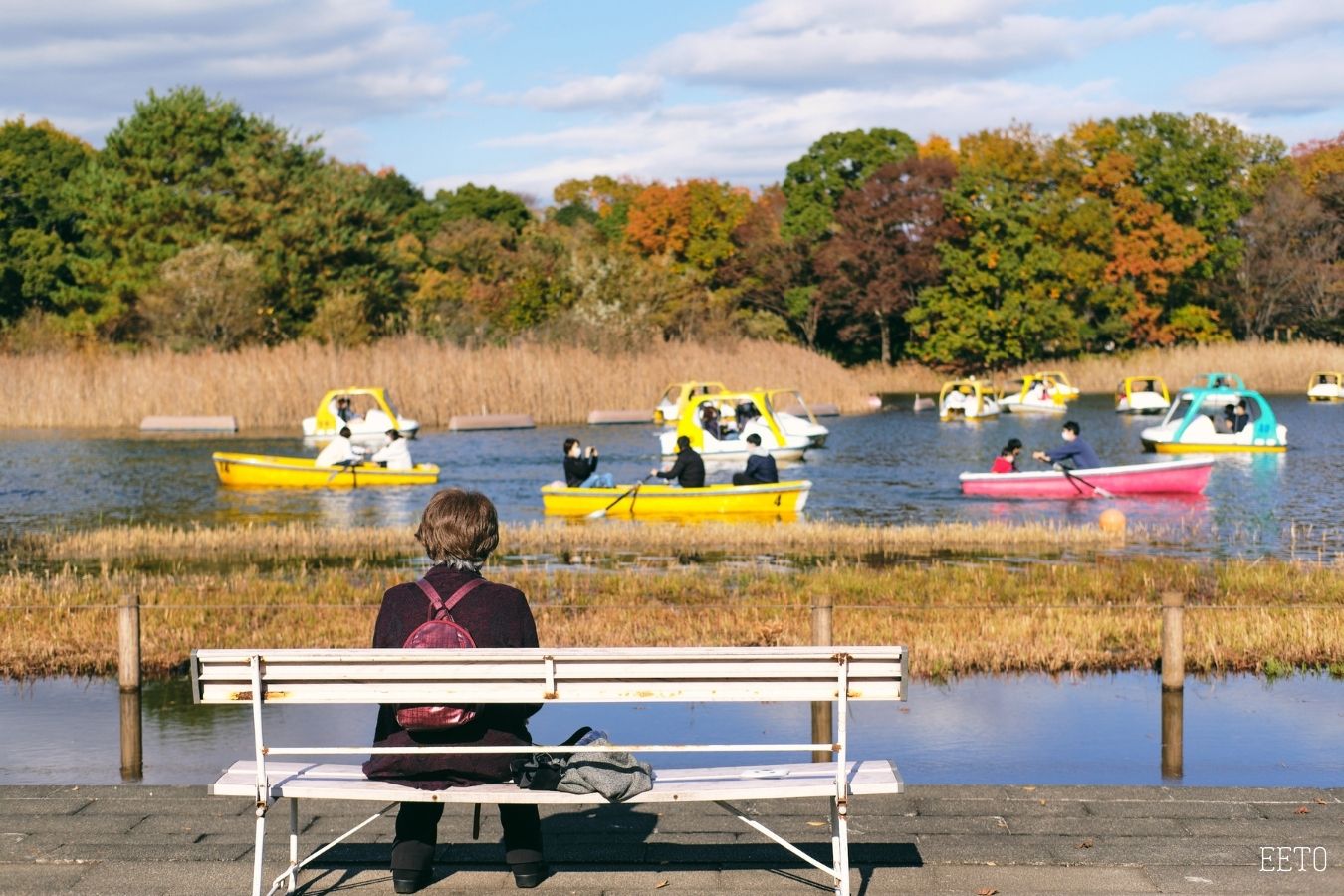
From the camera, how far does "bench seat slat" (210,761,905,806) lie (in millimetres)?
5922

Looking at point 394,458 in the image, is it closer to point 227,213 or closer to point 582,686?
point 582,686

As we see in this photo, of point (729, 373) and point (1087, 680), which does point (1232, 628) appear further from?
point (729, 373)

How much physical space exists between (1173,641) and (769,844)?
3.43m

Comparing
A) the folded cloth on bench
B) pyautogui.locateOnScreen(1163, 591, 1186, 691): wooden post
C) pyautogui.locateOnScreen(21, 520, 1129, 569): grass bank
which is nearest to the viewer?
the folded cloth on bench

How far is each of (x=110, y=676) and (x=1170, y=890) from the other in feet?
29.8

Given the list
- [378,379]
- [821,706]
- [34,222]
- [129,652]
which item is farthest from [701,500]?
[34,222]

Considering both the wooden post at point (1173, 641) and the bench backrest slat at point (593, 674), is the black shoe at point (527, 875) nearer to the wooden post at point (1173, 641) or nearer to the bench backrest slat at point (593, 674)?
the bench backrest slat at point (593, 674)

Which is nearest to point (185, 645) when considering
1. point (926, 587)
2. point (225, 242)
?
point (926, 587)

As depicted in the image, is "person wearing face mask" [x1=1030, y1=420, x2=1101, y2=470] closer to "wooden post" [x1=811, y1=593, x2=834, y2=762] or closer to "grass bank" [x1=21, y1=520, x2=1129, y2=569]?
"grass bank" [x1=21, y1=520, x2=1129, y2=569]

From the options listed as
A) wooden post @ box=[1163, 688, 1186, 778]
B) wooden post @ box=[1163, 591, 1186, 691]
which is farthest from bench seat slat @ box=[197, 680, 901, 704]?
wooden post @ box=[1163, 688, 1186, 778]

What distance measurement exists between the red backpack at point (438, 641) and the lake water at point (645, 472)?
1513cm

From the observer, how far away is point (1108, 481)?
3009 cm

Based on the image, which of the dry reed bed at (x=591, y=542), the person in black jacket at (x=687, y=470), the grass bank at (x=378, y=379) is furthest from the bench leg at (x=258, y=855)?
the grass bank at (x=378, y=379)

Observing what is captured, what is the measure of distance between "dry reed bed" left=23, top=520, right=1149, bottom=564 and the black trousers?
14.2 m
